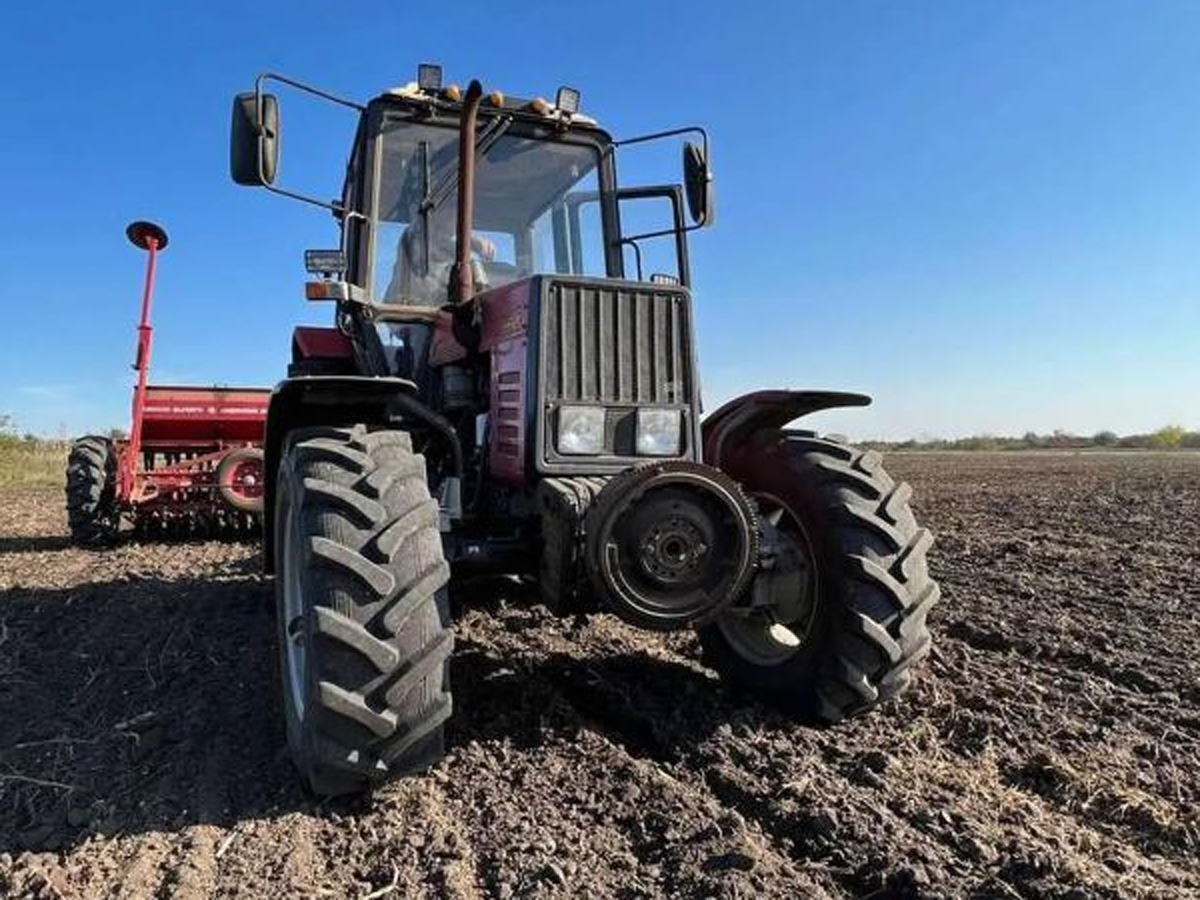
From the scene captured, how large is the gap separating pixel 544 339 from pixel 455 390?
875mm

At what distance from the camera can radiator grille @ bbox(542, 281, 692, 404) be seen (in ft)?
12.2

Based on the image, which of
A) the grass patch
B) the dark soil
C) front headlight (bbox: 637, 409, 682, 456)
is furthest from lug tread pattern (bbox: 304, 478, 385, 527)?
the grass patch

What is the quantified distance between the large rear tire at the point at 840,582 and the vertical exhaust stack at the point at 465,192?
5.26 ft

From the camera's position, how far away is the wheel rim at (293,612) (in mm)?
3129

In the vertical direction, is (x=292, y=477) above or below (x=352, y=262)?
below

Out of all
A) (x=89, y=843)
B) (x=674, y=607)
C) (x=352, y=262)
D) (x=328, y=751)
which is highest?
(x=352, y=262)

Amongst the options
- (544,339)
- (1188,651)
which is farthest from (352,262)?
(1188,651)

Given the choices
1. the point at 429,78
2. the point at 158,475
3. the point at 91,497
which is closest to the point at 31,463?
the point at 91,497

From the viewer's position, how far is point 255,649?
475 cm

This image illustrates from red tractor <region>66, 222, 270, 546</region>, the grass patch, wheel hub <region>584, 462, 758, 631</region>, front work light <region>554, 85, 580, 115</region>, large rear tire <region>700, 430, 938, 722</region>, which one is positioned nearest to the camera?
wheel hub <region>584, 462, 758, 631</region>

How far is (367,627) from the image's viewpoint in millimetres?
2820

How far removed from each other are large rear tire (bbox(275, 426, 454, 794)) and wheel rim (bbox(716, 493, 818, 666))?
1452mm

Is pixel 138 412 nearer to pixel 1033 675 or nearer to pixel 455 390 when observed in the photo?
pixel 455 390

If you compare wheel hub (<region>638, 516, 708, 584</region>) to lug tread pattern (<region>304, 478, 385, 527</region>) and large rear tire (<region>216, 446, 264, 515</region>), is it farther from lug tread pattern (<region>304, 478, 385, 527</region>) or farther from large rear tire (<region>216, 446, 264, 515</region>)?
large rear tire (<region>216, 446, 264, 515</region>)
